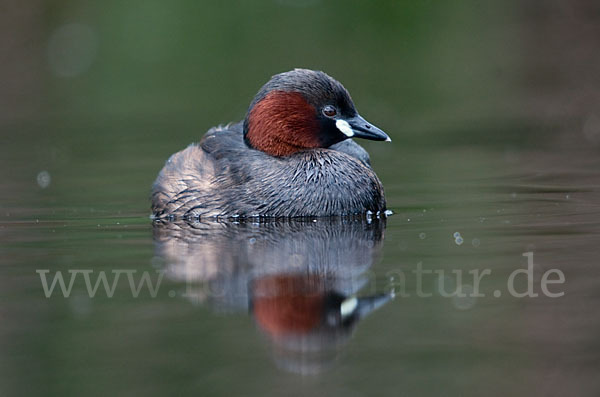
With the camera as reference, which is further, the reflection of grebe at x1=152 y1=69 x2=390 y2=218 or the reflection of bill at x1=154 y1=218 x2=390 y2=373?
the reflection of grebe at x1=152 y1=69 x2=390 y2=218

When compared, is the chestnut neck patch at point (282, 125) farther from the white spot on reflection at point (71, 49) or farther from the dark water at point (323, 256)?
the white spot on reflection at point (71, 49)

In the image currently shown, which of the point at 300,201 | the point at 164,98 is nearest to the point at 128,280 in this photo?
the point at 300,201

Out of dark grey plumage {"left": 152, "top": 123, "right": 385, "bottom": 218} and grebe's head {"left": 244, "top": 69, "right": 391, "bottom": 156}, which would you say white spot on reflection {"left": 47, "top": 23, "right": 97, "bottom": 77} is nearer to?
dark grey plumage {"left": 152, "top": 123, "right": 385, "bottom": 218}

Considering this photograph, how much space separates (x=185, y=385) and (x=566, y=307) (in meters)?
2.15

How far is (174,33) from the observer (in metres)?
19.7

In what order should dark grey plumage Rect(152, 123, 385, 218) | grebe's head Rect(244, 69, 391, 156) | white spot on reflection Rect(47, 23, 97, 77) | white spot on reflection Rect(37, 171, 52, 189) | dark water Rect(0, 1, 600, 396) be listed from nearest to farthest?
1. dark water Rect(0, 1, 600, 396)
2. dark grey plumage Rect(152, 123, 385, 218)
3. grebe's head Rect(244, 69, 391, 156)
4. white spot on reflection Rect(37, 171, 52, 189)
5. white spot on reflection Rect(47, 23, 97, 77)

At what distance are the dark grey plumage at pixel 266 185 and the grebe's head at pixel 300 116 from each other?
0.43 feet

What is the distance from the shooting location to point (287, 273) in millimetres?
6602

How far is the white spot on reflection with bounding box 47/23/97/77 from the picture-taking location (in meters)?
19.9

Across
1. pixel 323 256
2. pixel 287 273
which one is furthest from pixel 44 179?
pixel 287 273

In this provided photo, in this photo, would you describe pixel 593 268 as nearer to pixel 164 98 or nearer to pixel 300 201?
pixel 300 201

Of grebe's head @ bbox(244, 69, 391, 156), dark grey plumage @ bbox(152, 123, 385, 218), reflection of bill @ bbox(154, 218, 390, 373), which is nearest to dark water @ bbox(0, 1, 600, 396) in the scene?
reflection of bill @ bbox(154, 218, 390, 373)

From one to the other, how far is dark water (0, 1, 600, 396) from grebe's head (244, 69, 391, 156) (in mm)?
828

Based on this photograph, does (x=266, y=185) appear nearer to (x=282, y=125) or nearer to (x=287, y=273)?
(x=282, y=125)
